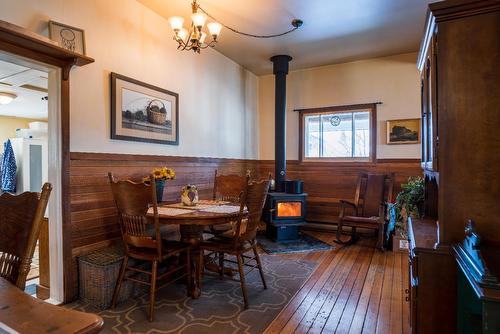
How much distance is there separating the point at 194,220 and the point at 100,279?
928 millimetres

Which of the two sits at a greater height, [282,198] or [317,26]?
[317,26]

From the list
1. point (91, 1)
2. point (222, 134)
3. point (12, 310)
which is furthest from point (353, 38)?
point (12, 310)

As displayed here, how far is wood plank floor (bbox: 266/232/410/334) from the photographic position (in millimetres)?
2096

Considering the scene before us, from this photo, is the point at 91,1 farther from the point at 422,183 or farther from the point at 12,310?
the point at 422,183

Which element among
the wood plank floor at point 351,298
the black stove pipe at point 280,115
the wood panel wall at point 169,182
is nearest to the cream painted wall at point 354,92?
the wood panel wall at point 169,182

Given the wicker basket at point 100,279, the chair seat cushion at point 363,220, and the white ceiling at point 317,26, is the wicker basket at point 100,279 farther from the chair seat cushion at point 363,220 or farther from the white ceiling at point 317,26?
the chair seat cushion at point 363,220

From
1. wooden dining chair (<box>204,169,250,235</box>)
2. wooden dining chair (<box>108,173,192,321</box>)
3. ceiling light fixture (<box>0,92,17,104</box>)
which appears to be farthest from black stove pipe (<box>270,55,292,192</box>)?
ceiling light fixture (<box>0,92,17,104</box>)

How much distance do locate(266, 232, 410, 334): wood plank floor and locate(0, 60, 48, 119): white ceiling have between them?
3214mm

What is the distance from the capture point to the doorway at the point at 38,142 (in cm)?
242

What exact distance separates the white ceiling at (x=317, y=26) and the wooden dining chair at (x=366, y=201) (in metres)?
1.93

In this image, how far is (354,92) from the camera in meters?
4.97

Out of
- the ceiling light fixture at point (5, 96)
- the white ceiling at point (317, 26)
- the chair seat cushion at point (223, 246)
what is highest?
the white ceiling at point (317, 26)

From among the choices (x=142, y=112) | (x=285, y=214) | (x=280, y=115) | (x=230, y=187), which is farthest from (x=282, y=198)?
(x=142, y=112)

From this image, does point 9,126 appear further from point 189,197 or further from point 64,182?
point 189,197
